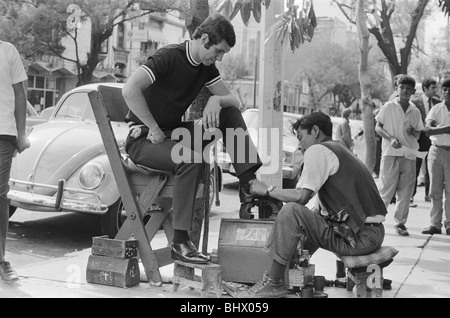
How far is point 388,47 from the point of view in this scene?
63.4 ft

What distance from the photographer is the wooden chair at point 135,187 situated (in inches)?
174

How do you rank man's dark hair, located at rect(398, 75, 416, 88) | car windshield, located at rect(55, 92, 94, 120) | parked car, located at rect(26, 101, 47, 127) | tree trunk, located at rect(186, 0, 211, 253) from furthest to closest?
parked car, located at rect(26, 101, 47, 127), car windshield, located at rect(55, 92, 94, 120), man's dark hair, located at rect(398, 75, 416, 88), tree trunk, located at rect(186, 0, 211, 253)

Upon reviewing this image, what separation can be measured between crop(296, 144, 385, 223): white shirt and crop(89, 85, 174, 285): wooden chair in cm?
96

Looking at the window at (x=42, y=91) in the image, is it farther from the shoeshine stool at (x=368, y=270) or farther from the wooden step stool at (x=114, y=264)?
the shoeshine stool at (x=368, y=270)

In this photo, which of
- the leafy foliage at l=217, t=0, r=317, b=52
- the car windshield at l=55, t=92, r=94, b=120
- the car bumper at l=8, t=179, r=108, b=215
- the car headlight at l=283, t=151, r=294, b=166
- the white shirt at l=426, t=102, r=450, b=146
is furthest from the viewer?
the car headlight at l=283, t=151, r=294, b=166

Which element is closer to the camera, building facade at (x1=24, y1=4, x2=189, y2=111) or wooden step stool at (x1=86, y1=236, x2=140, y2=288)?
wooden step stool at (x1=86, y1=236, x2=140, y2=288)

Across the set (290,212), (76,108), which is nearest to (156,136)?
(290,212)

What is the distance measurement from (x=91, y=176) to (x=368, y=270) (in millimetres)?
3639

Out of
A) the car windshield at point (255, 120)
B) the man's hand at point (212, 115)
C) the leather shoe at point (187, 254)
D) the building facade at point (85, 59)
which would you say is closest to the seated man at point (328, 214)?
the leather shoe at point (187, 254)

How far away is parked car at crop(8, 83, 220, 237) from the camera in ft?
22.2

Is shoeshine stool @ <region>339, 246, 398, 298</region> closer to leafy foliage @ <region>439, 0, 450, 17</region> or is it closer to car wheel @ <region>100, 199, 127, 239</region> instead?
leafy foliage @ <region>439, 0, 450, 17</region>

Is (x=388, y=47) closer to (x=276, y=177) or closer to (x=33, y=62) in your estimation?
(x=276, y=177)

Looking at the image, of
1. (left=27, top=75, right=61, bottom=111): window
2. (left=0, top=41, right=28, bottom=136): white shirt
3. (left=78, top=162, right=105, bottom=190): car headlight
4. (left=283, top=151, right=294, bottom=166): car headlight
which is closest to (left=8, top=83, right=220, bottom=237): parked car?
(left=78, top=162, right=105, bottom=190): car headlight
